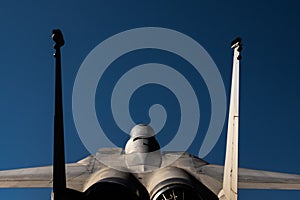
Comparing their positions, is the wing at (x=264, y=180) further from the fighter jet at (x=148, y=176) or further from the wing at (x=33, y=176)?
the wing at (x=33, y=176)

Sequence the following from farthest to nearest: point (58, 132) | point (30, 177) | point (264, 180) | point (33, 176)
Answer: point (264, 180), point (33, 176), point (30, 177), point (58, 132)

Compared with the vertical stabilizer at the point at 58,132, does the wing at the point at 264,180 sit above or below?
above

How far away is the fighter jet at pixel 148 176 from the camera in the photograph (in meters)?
7.06

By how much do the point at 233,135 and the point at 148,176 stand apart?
11.2 ft

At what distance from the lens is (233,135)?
870 cm

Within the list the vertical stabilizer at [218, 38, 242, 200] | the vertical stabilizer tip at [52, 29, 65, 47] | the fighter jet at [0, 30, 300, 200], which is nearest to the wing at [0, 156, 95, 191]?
the fighter jet at [0, 30, 300, 200]

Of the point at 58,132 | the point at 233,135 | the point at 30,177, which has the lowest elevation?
the point at 58,132

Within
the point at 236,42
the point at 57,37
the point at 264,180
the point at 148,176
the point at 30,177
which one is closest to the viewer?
the point at 57,37

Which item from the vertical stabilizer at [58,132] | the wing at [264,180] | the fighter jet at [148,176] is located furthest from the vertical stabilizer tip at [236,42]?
→ the wing at [264,180]

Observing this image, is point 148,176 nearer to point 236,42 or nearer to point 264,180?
point 236,42

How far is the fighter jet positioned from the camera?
7.06 m

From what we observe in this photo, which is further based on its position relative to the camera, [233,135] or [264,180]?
[264,180]

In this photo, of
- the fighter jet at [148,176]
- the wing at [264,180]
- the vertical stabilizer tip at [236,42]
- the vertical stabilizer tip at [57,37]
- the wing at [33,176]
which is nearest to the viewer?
the vertical stabilizer tip at [57,37]

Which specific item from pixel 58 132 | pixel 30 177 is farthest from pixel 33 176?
pixel 58 132
